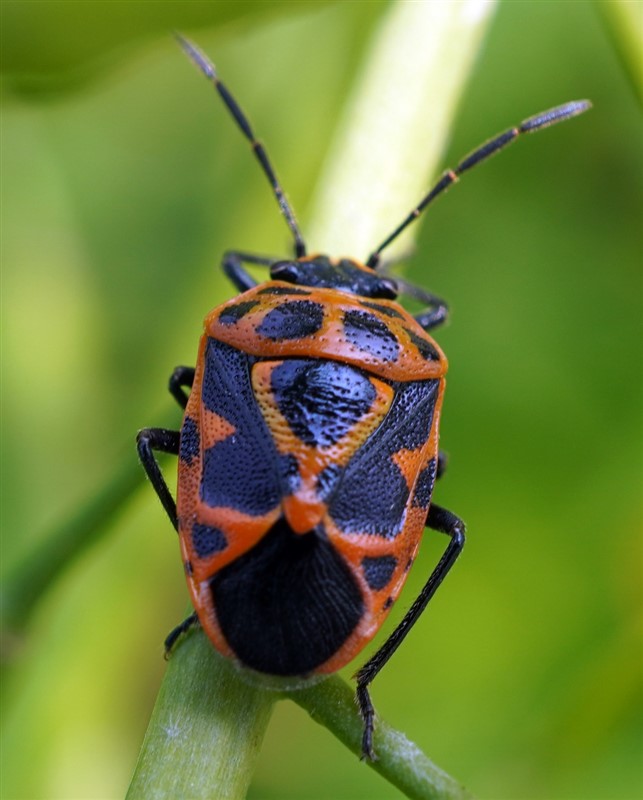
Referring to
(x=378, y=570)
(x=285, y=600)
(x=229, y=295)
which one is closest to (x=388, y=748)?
(x=285, y=600)

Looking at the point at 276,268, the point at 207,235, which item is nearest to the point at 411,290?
the point at 276,268

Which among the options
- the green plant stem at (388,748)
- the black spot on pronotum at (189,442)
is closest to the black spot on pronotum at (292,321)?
the black spot on pronotum at (189,442)

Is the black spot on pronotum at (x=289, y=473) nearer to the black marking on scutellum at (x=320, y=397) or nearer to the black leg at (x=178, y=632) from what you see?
the black marking on scutellum at (x=320, y=397)

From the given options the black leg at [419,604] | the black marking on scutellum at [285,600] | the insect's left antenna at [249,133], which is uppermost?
the insect's left antenna at [249,133]

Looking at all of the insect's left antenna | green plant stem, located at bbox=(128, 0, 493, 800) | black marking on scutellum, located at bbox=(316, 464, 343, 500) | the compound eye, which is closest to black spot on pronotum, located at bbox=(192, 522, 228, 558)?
black marking on scutellum, located at bbox=(316, 464, 343, 500)

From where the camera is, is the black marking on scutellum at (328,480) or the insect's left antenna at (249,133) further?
the insect's left antenna at (249,133)

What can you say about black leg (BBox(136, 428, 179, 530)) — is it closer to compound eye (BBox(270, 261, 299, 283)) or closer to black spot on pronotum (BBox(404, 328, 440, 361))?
compound eye (BBox(270, 261, 299, 283))

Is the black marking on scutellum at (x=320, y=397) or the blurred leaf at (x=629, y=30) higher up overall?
the blurred leaf at (x=629, y=30)
